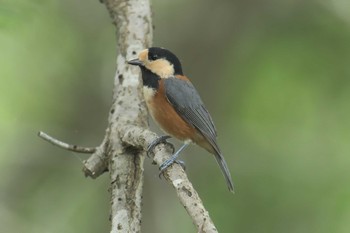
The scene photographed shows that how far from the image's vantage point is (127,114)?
416 centimetres

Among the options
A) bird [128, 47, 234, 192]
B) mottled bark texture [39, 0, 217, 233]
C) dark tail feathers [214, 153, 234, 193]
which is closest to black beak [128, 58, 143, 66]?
bird [128, 47, 234, 192]

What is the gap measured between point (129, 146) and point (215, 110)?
3.11m

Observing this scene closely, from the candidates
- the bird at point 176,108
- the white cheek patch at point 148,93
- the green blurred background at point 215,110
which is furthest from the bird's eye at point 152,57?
the green blurred background at point 215,110

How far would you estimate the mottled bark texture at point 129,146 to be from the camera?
324 centimetres

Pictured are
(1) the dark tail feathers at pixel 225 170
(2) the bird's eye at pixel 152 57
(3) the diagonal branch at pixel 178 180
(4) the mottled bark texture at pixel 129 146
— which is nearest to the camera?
(3) the diagonal branch at pixel 178 180

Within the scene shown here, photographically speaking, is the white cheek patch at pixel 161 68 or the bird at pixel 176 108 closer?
the bird at pixel 176 108

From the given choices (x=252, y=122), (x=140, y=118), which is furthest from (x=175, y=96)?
(x=252, y=122)

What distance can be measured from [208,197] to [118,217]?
2.79 meters

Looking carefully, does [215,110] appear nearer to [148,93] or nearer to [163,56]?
[163,56]

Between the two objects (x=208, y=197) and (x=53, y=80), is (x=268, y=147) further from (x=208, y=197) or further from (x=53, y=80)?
(x=53, y=80)

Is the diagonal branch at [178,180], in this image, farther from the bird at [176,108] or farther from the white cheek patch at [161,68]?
the white cheek patch at [161,68]

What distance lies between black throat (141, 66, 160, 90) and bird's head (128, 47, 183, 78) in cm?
3

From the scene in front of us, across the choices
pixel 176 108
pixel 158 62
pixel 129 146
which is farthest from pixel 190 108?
pixel 129 146

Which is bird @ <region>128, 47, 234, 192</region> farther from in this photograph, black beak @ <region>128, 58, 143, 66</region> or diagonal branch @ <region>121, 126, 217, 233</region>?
diagonal branch @ <region>121, 126, 217, 233</region>
